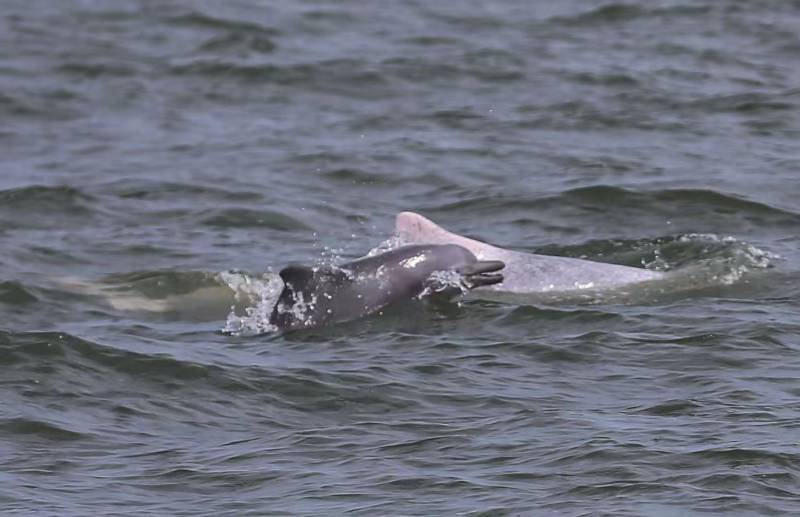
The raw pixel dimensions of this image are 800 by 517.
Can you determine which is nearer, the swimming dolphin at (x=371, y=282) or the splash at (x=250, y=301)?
the swimming dolphin at (x=371, y=282)

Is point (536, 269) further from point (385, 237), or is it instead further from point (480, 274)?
point (385, 237)

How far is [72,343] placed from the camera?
1093 centimetres

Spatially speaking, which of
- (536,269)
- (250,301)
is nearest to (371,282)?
(250,301)

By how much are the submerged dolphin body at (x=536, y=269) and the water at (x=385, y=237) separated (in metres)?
0.35

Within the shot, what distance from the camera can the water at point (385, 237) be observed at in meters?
8.57

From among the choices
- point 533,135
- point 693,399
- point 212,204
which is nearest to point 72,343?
point 693,399

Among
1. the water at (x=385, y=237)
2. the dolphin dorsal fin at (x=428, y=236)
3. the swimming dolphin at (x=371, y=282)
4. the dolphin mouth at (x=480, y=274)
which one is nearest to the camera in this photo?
the water at (x=385, y=237)

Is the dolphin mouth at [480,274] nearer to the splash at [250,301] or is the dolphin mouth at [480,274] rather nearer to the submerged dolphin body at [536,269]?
the submerged dolphin body at [536,269]

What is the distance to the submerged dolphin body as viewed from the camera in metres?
12.2

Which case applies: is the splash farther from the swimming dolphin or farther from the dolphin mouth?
the dolphin mouth

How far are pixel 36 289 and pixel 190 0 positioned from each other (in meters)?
13.0

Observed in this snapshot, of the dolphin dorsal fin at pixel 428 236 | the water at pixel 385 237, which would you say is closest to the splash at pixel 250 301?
the water at pixel 385 237

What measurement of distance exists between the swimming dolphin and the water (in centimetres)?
20

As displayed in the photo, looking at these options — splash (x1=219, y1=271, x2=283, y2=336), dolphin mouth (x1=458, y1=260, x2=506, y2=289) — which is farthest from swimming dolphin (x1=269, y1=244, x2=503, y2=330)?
splash (x1=219, y1=271, x2=283, y2=336)
